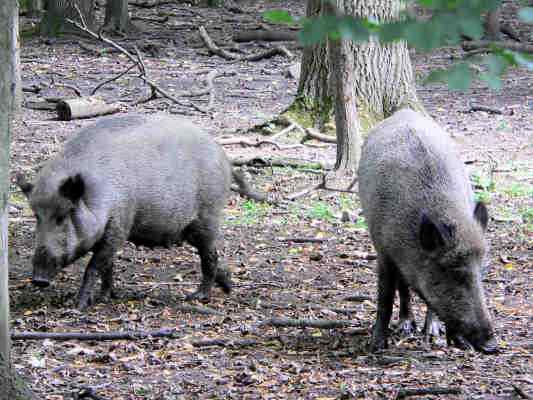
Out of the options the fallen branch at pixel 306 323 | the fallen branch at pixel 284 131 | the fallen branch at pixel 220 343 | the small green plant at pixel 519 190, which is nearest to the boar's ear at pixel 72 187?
the fallen branch at pixel 220 343

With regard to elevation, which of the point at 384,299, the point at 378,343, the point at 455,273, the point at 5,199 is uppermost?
the point at 5,199

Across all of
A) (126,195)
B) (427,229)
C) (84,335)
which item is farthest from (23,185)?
(427,229)

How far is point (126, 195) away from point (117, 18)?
17472mm

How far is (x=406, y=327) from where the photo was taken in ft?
20.5

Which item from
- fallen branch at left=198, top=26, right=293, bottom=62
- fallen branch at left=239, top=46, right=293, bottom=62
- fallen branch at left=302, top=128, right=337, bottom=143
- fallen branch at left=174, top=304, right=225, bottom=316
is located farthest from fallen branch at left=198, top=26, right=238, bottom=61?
fallen branch at left=174, top=304, right=225, bottom=316

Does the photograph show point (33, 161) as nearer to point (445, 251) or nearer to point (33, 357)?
point (33, 357)

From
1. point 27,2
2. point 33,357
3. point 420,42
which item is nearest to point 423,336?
point 33,357

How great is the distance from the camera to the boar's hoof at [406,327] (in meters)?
6.21

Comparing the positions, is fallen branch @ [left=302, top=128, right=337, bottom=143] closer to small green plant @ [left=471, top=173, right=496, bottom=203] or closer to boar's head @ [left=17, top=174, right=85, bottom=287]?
small green plant @ [left=471, top=173, right=496, bottom=203]

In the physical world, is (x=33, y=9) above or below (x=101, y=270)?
below

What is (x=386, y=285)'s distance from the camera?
5.83 meters

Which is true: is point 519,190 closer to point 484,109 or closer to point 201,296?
point 201,296

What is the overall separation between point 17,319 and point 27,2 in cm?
2265

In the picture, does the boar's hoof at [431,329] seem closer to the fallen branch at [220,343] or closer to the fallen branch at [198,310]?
the fallen branch at [220,343]
